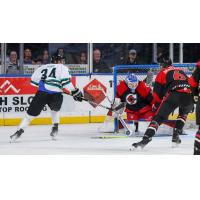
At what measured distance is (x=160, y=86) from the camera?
9.59 metres

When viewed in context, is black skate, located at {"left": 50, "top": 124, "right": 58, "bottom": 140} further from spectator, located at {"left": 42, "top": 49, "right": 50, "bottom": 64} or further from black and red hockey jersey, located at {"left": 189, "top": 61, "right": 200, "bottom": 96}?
black and red hockey jersey, located at {"left": 189, "top": 61, "right": 200, "bottom": 96}

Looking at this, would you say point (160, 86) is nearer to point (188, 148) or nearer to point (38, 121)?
point (188, 148)

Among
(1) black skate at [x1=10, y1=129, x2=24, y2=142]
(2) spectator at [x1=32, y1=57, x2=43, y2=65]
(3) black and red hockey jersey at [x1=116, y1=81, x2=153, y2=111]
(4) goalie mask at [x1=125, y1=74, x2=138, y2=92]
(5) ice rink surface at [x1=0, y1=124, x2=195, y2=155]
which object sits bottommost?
(5) ice rink surface at [x1=0, y1=124, x2=195, y2=155]

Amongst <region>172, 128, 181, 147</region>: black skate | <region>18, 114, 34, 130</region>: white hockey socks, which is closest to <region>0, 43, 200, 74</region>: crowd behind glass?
<region>18, 114, 34, 130</region>: white hockey socks

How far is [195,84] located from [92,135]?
12.8 feet

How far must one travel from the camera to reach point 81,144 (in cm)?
1059

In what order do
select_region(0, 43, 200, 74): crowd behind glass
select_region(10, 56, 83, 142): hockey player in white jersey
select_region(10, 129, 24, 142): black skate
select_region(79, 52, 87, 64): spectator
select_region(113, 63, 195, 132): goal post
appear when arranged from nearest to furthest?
select_region(10, 129, 24, 142): black skate, select_region(10, 56, 83, 142): hockey player in white jersey, select_region(113, 63, 195, 132): goal post, select_region(0, 43, 200, 74): crowd behind glass, select_region(79, 52, 87, 64): spectator

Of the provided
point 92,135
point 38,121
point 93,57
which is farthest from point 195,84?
point 93,57

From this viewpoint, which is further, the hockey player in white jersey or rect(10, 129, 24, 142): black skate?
the hockey player in white jersey

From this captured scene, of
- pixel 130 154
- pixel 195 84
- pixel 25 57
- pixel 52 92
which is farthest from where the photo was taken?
pixel 25 57

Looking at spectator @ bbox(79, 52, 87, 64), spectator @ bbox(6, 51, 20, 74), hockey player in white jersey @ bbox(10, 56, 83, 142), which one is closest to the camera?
hockey player in white jersey @ bbox(10, 56, 83, 142)

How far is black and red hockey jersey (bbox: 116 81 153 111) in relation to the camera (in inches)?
439

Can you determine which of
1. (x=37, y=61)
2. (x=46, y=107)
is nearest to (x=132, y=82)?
(x=46, y=107)

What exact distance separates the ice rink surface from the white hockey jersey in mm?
802
